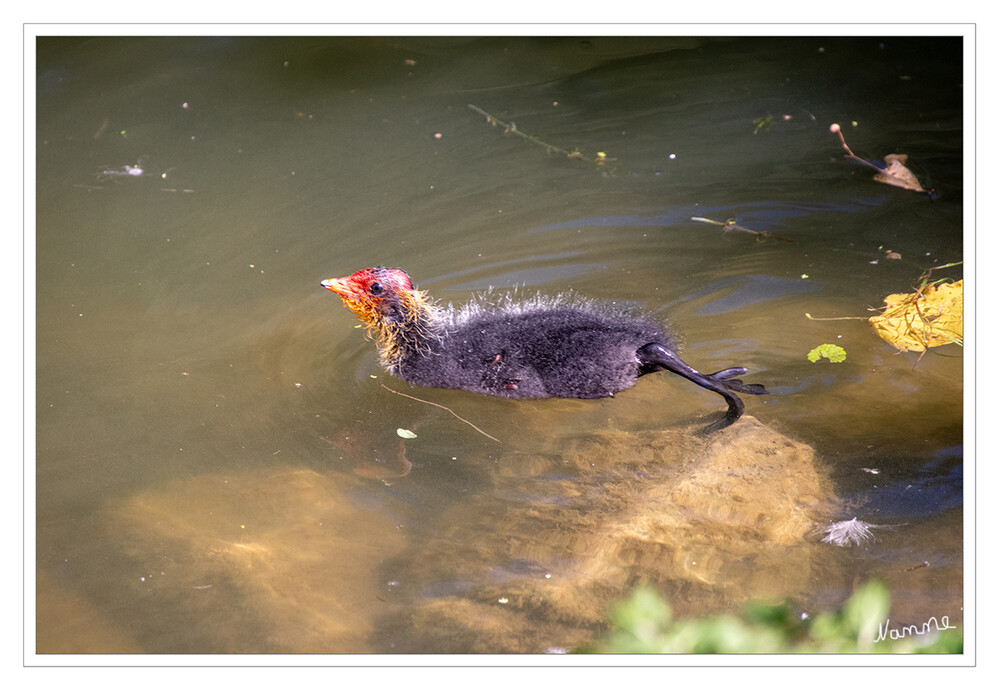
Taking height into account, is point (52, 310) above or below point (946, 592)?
above

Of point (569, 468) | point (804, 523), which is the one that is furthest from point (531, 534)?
point (804, 523)

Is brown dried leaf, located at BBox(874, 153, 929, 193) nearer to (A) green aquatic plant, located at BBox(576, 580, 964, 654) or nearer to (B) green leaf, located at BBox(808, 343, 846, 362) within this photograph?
(B) green leaf, located at BBox(808, 343, 846, 362)

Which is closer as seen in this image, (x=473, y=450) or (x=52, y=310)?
(x=473, y=450)

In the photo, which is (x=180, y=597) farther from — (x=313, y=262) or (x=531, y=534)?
(x=313, y=262)

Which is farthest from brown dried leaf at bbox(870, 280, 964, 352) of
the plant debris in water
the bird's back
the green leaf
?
the bird's back

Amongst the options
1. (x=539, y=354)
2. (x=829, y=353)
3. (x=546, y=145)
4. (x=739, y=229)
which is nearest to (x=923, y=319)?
(x=829, y=353)

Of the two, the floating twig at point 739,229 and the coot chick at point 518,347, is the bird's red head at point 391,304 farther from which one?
the floating twig at point 739,229

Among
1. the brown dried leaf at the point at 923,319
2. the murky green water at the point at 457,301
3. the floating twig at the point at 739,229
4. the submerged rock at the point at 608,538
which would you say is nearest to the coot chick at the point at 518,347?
the murky green water at the point at 457,301
